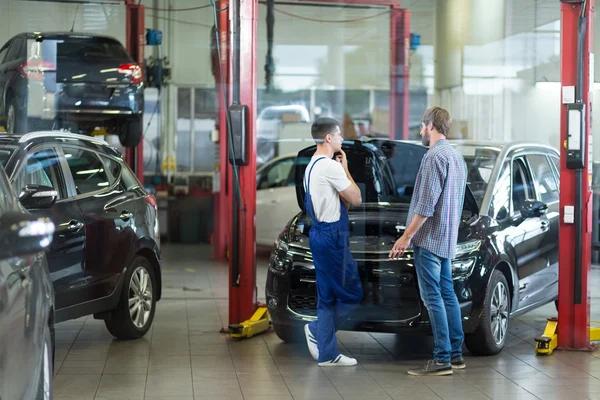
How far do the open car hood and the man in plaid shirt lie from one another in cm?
97

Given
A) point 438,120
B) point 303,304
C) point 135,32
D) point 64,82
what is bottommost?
point 303,304

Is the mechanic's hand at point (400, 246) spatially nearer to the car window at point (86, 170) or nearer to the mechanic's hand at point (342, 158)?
the mechanic's hand at point (342, 158)

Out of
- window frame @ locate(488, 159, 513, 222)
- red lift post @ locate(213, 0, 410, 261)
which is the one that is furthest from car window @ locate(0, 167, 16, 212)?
red lift post @ locate(213, 0, 410, 261)

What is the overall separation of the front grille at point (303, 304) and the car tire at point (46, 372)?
335 centimetres

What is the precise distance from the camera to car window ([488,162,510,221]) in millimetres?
7941

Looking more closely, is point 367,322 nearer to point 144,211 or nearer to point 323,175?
point 323,175

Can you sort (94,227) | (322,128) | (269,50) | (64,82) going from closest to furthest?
(322,128), (94,227), (64,82), (269,50)

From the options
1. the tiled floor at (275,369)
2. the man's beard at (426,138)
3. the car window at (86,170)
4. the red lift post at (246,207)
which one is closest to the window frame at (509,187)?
the tiled floor at (275,369)

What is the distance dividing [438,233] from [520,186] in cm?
168

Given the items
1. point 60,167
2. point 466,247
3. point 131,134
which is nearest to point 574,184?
point 466,247

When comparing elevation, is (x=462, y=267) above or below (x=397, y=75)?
below

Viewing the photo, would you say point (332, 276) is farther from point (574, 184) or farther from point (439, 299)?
point (574, 184)

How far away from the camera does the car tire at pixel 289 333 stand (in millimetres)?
7957

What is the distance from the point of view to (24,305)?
3832 millimetres
